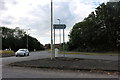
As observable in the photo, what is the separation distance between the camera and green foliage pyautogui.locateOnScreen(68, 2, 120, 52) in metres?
58.3

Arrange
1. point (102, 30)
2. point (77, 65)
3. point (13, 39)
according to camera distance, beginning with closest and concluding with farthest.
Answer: point (77, 65) → point (102, 30) → point (13, 39)

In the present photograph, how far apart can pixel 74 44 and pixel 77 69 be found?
60139 millimetres

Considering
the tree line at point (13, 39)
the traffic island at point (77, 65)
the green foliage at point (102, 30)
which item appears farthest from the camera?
the tree line at point (13, 39)

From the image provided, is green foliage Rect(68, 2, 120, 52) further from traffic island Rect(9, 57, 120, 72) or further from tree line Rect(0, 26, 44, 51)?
traffic island Rect(9, 57, 120, 72)

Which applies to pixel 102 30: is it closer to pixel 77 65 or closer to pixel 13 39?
pixel 77 65

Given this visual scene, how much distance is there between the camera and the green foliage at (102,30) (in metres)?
58.3

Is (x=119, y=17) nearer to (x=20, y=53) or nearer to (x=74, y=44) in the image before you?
(x=74, y=44)

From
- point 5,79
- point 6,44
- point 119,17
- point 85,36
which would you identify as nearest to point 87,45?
point 85,36

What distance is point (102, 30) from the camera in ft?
197

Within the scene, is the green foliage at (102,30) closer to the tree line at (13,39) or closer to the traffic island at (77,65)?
the tree line at (13,39)

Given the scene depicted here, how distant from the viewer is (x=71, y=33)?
7594 centimetres

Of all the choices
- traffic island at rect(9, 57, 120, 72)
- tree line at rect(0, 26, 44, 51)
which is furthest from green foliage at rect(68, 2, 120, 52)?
traffic island at rect(9, 57, 120, 72)

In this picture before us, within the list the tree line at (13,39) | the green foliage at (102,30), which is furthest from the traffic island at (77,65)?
the tree line at (13,39)

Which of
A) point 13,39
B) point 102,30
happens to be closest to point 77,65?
point 102,30
